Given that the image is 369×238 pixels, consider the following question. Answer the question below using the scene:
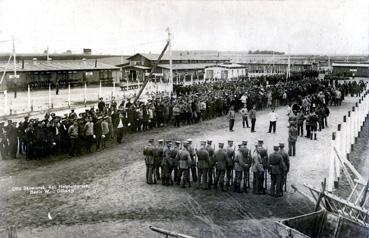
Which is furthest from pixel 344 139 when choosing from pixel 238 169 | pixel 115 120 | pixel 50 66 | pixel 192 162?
pixel 50 66

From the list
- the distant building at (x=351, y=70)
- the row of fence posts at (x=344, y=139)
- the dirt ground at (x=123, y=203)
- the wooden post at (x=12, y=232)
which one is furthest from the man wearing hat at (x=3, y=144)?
the distant building at (x=351, y=70)

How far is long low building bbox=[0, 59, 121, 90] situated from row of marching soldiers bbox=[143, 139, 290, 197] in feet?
63.2

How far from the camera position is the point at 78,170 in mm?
12047

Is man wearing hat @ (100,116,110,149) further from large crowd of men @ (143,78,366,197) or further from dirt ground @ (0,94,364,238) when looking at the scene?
large crowd of men @ (143,78,366,197)

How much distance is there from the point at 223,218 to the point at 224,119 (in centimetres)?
1342

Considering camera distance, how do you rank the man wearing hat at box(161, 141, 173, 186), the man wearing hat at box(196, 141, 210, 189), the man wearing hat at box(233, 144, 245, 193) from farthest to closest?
the man wearing hat at box(161, 141, 173, 186) → the man wearing hat at box(196, 141, 210, 189) → the man wearing hat at box(233, 144, 245, 193)

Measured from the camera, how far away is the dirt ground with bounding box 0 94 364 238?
8211 millimetres

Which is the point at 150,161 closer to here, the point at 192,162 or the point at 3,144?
the point at 192,162

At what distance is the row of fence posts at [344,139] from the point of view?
34.1 feet

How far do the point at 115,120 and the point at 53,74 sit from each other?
19227mm

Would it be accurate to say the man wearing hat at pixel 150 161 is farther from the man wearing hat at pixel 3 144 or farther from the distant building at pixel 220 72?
the distant building at pixel 220 72

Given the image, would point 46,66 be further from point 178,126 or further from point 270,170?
point 270,170

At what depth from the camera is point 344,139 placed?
13.3 metres

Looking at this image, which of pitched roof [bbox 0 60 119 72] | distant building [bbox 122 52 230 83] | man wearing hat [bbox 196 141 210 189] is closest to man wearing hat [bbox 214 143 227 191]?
man wearing hat [bbox 196 141 210 189]
